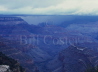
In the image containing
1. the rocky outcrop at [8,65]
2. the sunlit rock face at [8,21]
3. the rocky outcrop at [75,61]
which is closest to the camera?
the rocky outcrop at [8,65]

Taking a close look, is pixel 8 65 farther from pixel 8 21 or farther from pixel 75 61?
pixel 8 21

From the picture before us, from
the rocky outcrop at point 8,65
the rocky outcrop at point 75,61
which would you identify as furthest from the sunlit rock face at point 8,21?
the rocky outcrop at point 8,65

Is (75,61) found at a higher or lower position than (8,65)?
lower

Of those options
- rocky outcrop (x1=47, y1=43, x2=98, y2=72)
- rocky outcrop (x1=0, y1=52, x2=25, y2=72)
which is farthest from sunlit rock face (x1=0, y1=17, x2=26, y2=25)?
rocky outcrop (x1=0, y1=52, x2=25, y2=72)

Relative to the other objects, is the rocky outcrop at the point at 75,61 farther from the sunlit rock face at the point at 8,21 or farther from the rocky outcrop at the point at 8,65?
the sunlit rock face at the point at 8,21

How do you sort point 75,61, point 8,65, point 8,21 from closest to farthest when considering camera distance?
1. point 8,65
2. point 75,61
3. point 8,21

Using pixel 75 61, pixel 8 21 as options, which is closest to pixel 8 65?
pixel 75 61

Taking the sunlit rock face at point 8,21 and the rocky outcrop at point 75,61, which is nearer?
the rocky outcrop at point 75,61

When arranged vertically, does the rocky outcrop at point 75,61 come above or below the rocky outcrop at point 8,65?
below

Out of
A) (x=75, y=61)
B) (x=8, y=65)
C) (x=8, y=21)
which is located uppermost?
(x=8, y=65)

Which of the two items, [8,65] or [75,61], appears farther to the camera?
[75,61]

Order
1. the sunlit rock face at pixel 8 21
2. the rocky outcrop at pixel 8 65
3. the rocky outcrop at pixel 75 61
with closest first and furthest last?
the rocky outcrop at pixel 8 65 < the rocky outcrop at pixel 75 61 < the sunlit rock face at pixel 8 21
